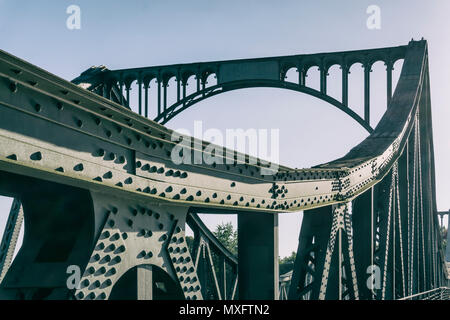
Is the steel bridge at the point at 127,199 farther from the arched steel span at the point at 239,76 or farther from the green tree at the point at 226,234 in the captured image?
the green tree at the point at 226,234

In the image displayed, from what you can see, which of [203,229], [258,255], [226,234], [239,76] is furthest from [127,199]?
[226,234]

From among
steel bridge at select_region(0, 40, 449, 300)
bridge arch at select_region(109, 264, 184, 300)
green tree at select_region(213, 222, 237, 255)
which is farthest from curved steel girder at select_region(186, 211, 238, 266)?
green tree at select_region(213, 222, 237, 255)

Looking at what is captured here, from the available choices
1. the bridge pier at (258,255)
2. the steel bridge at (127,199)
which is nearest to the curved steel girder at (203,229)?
the steel bridge at (127,199)

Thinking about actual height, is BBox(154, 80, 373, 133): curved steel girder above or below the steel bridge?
above

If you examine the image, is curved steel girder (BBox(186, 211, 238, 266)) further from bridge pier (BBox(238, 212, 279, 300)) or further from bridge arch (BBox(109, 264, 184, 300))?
bridge arch (BBox(109, 264, 184, 300))

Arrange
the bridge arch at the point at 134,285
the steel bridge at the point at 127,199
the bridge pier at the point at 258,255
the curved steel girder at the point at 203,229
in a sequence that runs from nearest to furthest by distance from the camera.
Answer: the steel bridge at the point at 127,199, the bridge arch at the point at 134,285, the bridge pier at the point at 258,255, the curved steel girder at the point at 203,229

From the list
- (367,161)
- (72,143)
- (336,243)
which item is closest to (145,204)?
(72,143)
